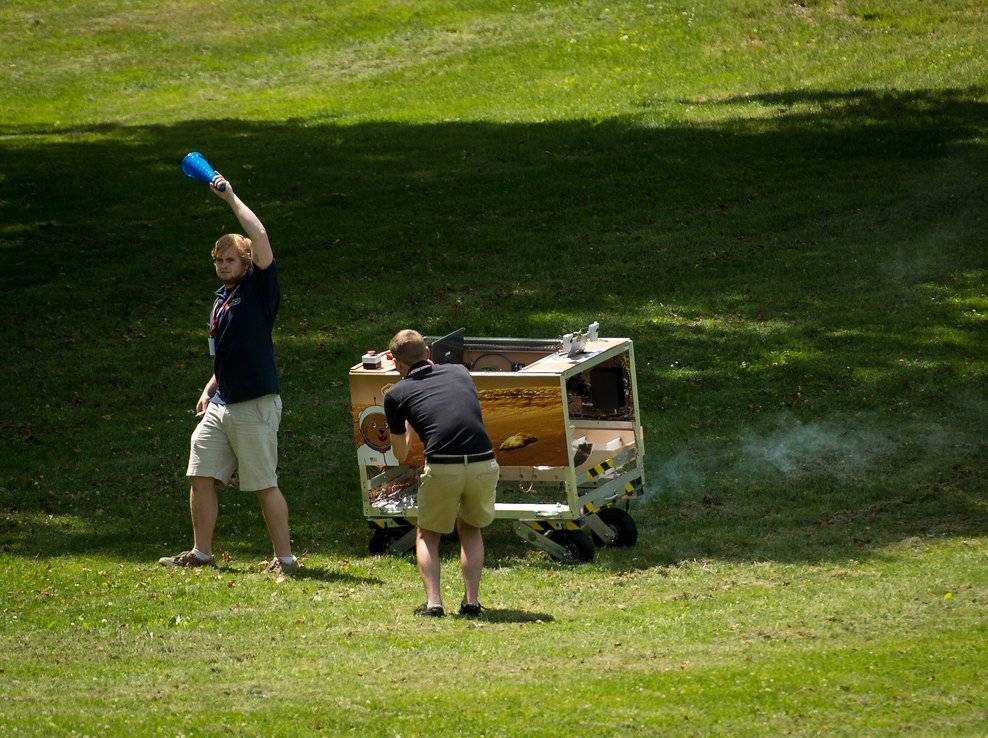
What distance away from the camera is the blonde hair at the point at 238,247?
9.47 metres

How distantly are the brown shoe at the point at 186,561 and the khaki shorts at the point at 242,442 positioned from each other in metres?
0.63

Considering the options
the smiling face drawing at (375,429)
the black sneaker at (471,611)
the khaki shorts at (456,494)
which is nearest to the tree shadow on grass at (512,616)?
the black sneaker at (471,611)

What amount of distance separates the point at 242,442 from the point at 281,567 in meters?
0.89

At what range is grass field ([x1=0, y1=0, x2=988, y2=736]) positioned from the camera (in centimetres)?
767

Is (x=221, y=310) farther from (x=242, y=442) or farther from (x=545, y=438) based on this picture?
(x=545, y=438)

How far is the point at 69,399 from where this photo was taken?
14844mm

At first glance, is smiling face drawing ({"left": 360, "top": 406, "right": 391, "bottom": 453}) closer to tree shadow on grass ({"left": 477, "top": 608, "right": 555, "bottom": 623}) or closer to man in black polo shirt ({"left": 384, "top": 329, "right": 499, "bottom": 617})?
man in black polo shirt ({"left": 384, "top": 329, "right": 499, "bottom": 617})

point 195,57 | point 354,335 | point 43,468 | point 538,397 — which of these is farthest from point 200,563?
point 195,57

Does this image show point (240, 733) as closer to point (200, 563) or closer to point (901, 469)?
point (200, 563)

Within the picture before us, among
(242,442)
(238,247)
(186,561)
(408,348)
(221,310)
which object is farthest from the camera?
(186,561)

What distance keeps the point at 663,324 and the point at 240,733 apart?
396 inches

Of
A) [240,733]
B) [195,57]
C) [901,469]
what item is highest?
[195,57]

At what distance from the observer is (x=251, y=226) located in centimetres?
933

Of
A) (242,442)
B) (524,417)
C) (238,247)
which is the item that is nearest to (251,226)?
(238,247)
